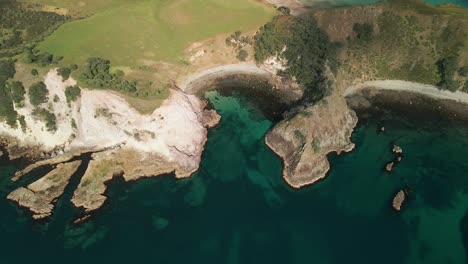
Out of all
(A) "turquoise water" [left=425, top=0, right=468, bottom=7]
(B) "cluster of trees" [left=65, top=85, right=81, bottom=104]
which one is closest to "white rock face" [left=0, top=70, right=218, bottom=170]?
(B) "cluster of trees" [left=65, top=85, right=81, bottom=104]

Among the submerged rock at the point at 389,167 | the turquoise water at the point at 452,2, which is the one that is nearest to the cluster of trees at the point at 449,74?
the submerged rock at the point at 389,167

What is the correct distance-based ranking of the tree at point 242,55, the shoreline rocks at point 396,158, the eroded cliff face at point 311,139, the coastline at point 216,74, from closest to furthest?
the eroded cliff face at point 311,139 < the shoreline rocks at point 396,158 < the coastline at point 216,74 < the tree at point 242,55

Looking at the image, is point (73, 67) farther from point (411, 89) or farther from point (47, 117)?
point (411, 89)

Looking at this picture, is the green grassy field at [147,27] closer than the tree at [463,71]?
No

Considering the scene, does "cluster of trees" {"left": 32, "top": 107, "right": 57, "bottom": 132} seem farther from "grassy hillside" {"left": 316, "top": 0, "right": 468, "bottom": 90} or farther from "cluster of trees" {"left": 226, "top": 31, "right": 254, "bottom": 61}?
"grassy hillside" {"left": 316, "top": 0, "right": 468, "bottom": 90}

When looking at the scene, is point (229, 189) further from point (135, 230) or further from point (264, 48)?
point (264, 48)

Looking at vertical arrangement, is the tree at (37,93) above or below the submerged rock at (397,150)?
above

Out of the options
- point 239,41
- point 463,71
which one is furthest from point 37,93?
point 463,71

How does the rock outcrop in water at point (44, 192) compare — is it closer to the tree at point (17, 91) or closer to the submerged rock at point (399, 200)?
the tree at point (17, 91)
